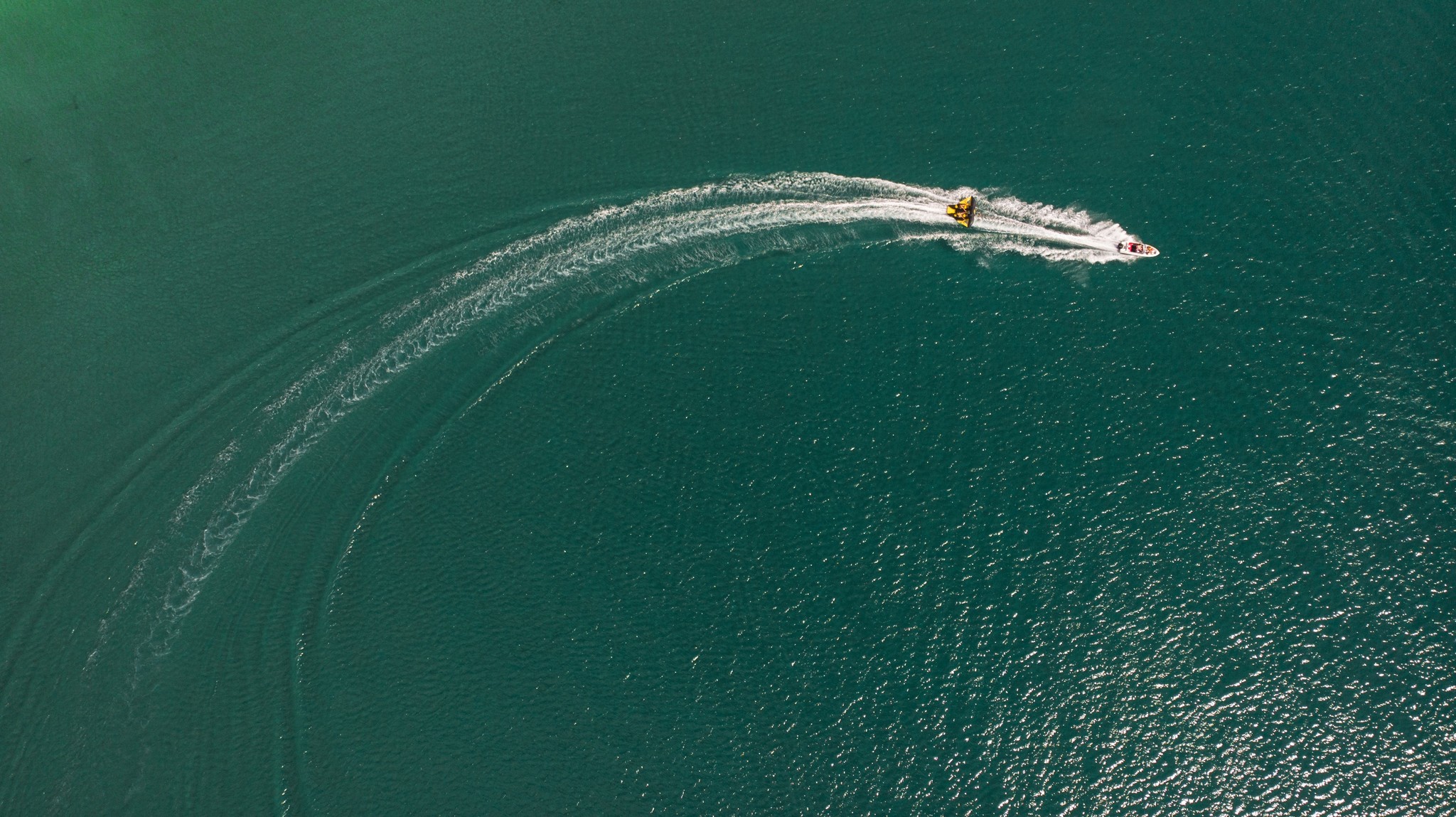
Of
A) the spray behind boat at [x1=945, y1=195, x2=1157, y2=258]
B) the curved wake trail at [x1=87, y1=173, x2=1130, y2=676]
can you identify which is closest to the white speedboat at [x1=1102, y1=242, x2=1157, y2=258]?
the spray behind boat at [x1=945, y1=195, x2=1157, y2=258]

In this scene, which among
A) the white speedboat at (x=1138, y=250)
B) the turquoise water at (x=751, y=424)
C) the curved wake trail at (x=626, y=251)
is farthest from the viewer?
the white speedboat at (x=1138, y=250)

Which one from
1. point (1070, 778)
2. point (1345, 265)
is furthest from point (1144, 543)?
point (1345, 265)

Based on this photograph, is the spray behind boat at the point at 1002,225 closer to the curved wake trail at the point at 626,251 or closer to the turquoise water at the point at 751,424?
the curved wake trail at the point at 626,251

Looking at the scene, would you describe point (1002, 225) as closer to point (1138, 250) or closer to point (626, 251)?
point (1138, 250)

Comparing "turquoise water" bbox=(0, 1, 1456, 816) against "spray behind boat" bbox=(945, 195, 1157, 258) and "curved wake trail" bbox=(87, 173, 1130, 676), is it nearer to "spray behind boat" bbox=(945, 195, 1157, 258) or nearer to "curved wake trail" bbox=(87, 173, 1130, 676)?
"curved wake trail" bbox=(87, 173, 1130, 676)

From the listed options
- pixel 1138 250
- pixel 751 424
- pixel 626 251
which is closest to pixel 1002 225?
pixel 1138 250

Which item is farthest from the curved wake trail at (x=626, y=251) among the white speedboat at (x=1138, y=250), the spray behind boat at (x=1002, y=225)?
the white speedboat at (x=1138, y=250)
